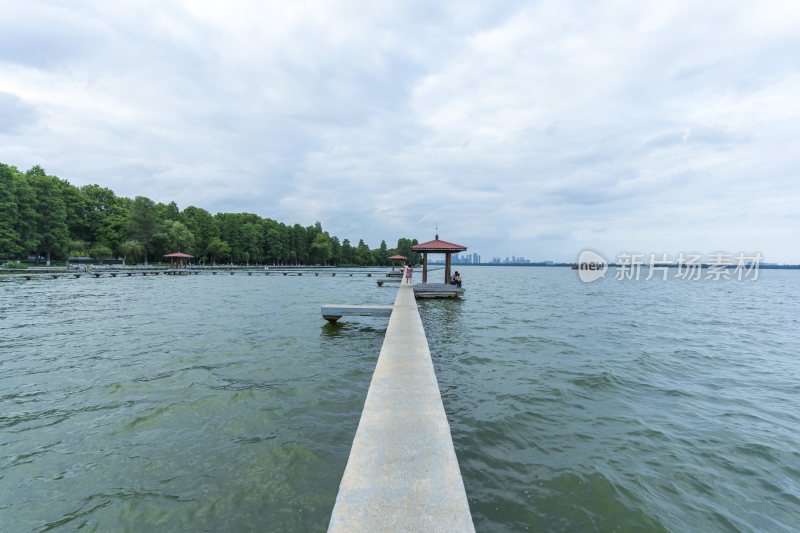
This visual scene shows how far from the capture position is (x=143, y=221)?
68.1 m

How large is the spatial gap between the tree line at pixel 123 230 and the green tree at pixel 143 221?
82mm

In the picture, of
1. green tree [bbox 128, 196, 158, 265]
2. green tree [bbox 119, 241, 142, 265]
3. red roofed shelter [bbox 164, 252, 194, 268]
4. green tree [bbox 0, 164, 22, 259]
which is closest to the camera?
green tree [bbox 0, 164, 22, 259]

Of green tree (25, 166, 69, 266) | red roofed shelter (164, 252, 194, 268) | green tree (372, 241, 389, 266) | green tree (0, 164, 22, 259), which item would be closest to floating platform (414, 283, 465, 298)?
red roofed shelter (164, 252, 194, 268)

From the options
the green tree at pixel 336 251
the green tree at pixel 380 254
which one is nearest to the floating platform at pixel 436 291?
the green tree at pixel 336 251

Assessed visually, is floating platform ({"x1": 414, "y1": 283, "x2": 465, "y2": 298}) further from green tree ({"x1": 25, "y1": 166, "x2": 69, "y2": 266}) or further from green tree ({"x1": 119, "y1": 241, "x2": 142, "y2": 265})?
green tree ({"x1": 119, "y1": 241, "x2": 142, "y2": 265})

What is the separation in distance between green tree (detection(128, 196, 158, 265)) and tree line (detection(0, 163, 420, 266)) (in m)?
0.08

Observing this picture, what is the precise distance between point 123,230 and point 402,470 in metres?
89.2

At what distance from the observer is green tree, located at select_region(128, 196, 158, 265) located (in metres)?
67.1

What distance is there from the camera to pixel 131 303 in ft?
71.5

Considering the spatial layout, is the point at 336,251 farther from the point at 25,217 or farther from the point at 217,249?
the point at 25,217

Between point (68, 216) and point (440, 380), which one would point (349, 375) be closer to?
point (440, 380)

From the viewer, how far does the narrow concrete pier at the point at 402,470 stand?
260 centimetres

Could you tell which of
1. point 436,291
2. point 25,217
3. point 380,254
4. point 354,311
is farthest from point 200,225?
point 380,254

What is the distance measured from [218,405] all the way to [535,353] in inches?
369
